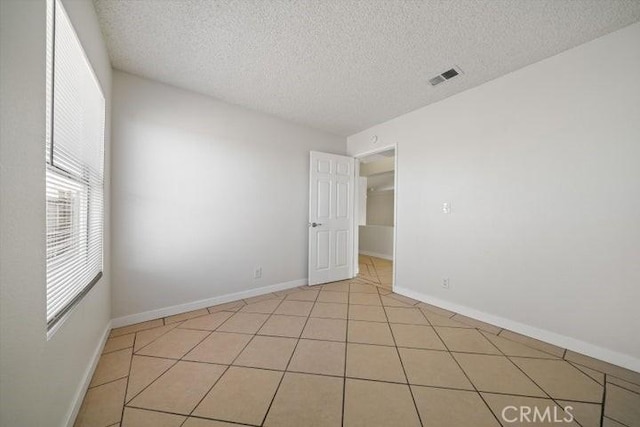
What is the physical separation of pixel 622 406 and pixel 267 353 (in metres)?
2.22

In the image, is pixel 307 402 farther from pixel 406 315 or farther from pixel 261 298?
pixel 261 298

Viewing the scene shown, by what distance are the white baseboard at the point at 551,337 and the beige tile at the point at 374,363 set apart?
1.17 m

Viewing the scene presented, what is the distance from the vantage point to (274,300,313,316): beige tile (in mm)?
2545

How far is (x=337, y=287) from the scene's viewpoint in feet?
11.4

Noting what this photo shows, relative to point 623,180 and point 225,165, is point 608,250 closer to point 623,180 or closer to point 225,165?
point 623,180

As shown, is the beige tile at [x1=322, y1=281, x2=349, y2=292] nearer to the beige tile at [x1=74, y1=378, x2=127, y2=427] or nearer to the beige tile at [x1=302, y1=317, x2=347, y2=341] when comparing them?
the beige tile at [x1=302, y1=317, x2=347, y2=341]

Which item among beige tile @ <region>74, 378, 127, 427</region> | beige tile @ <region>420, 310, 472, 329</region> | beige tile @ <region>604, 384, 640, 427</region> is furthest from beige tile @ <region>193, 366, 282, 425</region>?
beige tile @ <region>604, 384, 640, 427</region>

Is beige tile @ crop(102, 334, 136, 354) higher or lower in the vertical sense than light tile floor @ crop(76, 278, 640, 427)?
lower

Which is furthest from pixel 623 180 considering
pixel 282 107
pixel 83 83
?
pixel 83 83

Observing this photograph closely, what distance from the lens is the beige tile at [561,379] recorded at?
4.61 ft

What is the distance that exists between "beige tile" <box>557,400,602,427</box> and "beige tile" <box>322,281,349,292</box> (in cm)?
228

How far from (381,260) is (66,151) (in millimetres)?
5481

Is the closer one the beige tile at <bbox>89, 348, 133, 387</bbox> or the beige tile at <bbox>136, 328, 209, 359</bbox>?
the beige tile at <bbox>89, 348, 133, 387</bbox>

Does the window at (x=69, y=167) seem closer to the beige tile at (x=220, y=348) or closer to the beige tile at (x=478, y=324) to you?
the beige tile at (x=220, y=348)
